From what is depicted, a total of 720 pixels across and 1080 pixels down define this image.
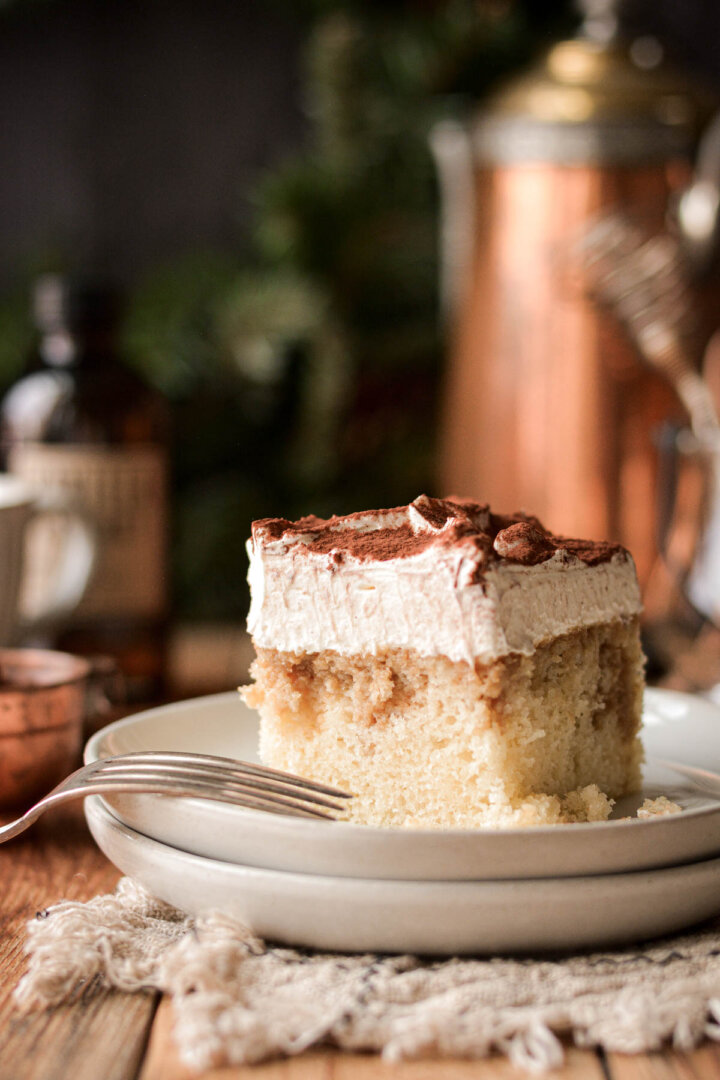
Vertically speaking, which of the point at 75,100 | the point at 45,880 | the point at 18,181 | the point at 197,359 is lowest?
the point at 45,880

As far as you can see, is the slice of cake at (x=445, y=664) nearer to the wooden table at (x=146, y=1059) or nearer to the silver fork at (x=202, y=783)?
the silver fork at (x=202, y=783)

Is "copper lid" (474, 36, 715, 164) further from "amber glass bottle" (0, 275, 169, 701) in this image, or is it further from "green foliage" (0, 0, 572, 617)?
"amber glass bottle" (0, 275, 169, 701)

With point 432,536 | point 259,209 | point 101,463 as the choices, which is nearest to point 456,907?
point 432,536

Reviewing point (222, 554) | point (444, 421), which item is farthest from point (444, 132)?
point (222, 554)

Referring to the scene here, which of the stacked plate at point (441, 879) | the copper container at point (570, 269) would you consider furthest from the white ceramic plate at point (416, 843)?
the copper container at point (570, 269)

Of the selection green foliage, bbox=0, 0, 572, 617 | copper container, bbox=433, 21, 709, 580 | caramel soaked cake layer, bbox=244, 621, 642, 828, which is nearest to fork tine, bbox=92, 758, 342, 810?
caramel soaked cake layer, bbox=244, 621, 642, 828

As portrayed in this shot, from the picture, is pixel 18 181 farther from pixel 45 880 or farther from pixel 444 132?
pixel 45 880
